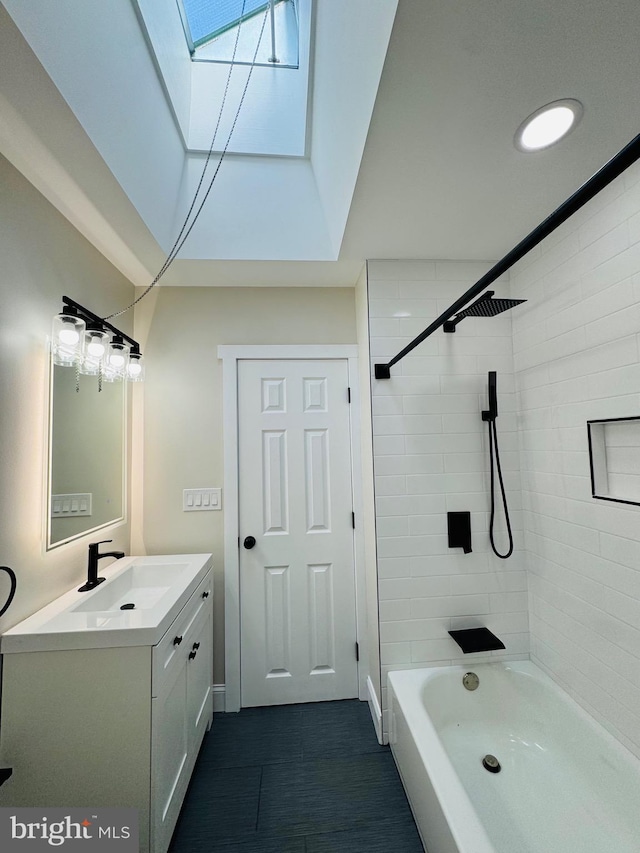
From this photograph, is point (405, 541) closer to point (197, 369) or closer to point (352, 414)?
point (352, 414)

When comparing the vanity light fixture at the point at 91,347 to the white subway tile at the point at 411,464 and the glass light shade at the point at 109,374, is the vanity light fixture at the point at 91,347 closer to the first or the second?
the glass light shade at the point at 109,374

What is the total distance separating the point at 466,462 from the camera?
1.93 metres

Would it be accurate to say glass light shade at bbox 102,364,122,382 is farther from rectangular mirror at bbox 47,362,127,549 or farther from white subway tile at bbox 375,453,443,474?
white subway tile at bbox 375,453,443,474

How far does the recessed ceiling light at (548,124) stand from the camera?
108 centimetres

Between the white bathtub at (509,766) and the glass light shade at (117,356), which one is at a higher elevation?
the glass light shade at (117,356)

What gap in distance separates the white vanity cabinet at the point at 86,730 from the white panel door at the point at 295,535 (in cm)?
91

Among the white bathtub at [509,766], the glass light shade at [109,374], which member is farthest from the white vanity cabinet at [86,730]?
the glass light shade at [109,374]

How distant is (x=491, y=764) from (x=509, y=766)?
3.1 inches

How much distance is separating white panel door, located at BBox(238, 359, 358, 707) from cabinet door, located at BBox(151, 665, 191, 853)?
642 millimetres

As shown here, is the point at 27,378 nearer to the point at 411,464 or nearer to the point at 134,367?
the point at 134,367

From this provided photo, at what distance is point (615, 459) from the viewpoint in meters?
1.41

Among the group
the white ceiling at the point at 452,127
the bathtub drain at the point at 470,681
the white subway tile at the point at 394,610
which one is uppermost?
the white ceiling at the point at 452,127

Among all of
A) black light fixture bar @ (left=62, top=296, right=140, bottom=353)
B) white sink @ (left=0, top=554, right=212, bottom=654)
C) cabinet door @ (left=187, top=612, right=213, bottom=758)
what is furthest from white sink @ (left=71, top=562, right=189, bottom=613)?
black light fixture bar @ (left=62, top=296, right=140, bottom=353)

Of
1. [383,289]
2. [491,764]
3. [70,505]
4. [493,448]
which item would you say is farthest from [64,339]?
[491,764]
